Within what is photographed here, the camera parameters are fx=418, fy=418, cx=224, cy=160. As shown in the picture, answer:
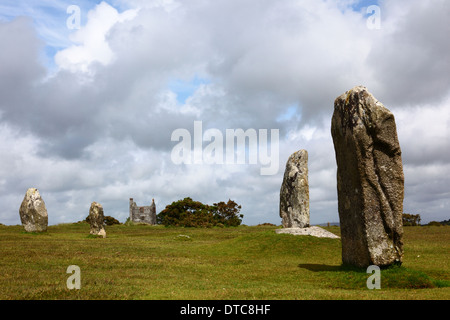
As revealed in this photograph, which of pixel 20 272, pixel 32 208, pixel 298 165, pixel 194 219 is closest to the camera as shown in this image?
pixel 20 272

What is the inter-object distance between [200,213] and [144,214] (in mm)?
18125

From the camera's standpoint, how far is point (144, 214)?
81.0 meters

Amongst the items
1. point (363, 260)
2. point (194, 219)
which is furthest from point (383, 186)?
point (194, 219)

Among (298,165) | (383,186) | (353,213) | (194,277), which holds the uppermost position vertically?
(298,165)

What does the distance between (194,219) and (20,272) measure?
1881 inches

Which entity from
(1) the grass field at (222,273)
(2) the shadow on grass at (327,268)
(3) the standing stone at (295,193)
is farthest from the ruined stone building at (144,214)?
(2) the shadow on grass at (327,268)

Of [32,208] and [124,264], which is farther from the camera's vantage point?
[32,208]

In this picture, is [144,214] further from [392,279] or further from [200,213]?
[392,279]

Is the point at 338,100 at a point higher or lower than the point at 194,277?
higher

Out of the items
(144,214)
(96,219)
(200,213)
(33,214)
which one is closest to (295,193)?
(96,219)

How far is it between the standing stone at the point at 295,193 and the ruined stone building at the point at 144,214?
49.8 m

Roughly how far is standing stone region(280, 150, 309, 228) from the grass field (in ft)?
11.3

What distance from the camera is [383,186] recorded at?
52.6ft
